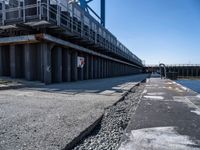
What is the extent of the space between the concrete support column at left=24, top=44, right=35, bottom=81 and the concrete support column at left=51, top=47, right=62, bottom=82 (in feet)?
5.64

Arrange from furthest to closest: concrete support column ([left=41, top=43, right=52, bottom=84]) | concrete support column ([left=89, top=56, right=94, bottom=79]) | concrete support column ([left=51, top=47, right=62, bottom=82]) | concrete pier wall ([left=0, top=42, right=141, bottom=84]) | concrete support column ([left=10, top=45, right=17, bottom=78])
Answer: concrete support column ([left=89, top=56, right=94, bottom=79]) < concrete support column ([left=51, top=47, right=62, bottom=82]) < concrete support column ([left=10, top=45, right=17, bottom=78]) < concrete pier wall ([left=0, top=42, right=141, bottom=84]) < concrete support column ([left=41, top=43, right=52, bottom=84])

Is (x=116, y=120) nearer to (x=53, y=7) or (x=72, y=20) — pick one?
(x=53, y=7)

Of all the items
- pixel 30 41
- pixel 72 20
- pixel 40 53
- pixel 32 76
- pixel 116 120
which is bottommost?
pixel 116 120

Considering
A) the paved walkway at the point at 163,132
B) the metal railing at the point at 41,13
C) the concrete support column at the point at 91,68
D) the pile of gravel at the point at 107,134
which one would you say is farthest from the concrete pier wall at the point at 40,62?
the paved walkway at the point at 163,132

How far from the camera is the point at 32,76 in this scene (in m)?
12.4

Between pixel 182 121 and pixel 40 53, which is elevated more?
pixel 40 53

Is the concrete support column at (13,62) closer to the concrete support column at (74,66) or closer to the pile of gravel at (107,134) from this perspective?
the concrete support column at (74,66)

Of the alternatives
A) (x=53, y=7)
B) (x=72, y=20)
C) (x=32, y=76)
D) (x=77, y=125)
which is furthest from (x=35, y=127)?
(x=72, y=20)

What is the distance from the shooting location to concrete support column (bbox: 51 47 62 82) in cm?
1359

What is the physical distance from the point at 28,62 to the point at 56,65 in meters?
2.06

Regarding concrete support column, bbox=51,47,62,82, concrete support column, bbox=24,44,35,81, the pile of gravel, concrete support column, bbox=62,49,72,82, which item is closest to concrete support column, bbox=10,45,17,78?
concrete support column, bbox=24,44,35,81

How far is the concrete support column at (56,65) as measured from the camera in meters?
13.6

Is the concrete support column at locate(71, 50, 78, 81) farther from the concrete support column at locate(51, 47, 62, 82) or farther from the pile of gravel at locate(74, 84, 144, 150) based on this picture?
the pile of gravel at locate(74, 84, 144, 150)

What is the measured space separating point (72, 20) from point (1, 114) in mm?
12377
